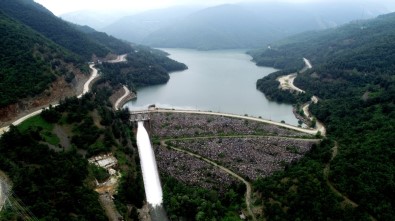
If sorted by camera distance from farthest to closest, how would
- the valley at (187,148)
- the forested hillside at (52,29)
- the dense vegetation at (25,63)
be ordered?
the forested hillside at (52,29)
the dense vegetation at (25,63)
the valley at (187,148)

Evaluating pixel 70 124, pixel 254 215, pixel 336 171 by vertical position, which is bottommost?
pixel 254 215

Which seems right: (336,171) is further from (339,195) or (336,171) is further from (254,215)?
(254,215)

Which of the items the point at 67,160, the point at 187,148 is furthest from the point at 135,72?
the point at 67,160

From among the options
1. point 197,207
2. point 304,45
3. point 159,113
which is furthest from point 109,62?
point 304,45

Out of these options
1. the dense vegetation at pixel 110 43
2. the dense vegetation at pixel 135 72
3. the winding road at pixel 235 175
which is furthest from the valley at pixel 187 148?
the dense vegetation at pixel 110 43

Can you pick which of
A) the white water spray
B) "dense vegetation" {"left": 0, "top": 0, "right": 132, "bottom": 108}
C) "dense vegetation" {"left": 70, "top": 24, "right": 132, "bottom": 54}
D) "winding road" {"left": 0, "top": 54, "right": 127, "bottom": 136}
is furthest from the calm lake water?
"dense vegetation" {"left": 70, "top": 24, "right": 132, "bottom": 54}

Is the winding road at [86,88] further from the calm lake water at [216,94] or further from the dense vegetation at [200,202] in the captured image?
the dense vegetation at [200,202]
